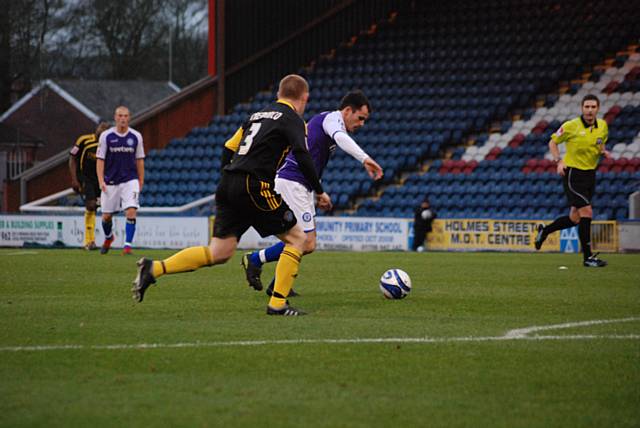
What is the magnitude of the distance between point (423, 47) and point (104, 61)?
81.8ft

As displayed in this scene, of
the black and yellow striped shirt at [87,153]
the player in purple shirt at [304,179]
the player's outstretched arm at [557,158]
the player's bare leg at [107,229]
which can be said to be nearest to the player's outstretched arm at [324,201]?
the player in purple shirt at [304,179]

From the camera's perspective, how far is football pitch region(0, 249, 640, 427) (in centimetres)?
500

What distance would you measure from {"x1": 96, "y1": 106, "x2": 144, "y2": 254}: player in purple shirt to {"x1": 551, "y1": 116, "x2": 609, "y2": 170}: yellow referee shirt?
22.0 feet

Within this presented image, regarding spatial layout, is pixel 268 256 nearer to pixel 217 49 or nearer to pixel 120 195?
pixel 120 195

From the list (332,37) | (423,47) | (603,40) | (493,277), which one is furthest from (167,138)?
(493,277)

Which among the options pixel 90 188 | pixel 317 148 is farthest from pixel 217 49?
pixel 317 148

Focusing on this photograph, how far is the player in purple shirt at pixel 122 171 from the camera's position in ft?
58.1

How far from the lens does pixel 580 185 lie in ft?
49.8

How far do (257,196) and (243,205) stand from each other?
0.42 feet

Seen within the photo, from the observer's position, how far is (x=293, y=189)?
35.0 ft

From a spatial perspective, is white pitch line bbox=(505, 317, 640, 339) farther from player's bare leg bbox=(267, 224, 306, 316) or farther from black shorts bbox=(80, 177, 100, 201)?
black shorts bbox=(80, 177, 100, 201)

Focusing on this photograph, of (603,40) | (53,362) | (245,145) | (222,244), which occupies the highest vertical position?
(603,40)

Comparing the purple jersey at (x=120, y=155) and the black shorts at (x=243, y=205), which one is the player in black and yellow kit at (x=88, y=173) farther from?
the black shorts at (x=243, y=205)

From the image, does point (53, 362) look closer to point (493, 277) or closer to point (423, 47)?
point (493, 277)
